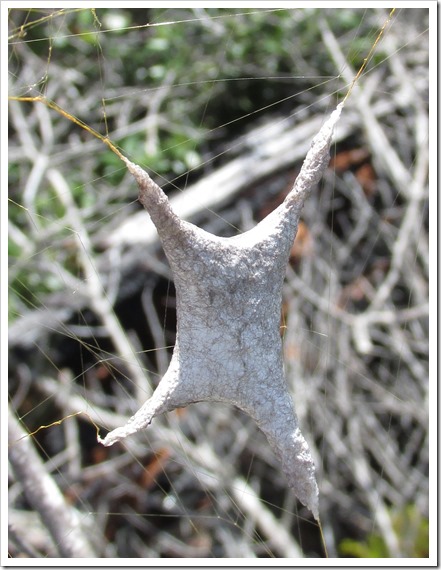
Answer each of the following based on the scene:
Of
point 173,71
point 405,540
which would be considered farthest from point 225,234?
point 405,540

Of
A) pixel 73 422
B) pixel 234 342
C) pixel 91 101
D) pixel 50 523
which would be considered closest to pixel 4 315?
pixel 50 523

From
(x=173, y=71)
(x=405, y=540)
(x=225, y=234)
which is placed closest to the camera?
(x=405, y=540)

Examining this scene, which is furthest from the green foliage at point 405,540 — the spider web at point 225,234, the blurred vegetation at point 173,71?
the blurred vegetation at point 173,71

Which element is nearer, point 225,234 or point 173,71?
point 225,234

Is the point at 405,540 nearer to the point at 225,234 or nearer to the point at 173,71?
the point at 225,234

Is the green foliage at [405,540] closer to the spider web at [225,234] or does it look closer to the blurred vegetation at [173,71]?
the spider web at [225,234]

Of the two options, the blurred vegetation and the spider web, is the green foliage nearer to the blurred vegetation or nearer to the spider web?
the spider web

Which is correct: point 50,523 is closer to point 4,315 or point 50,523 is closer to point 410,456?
point 4,315

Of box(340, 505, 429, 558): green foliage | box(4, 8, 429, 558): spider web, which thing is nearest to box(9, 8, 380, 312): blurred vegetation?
box(4, 8, 429, 558): spider web
